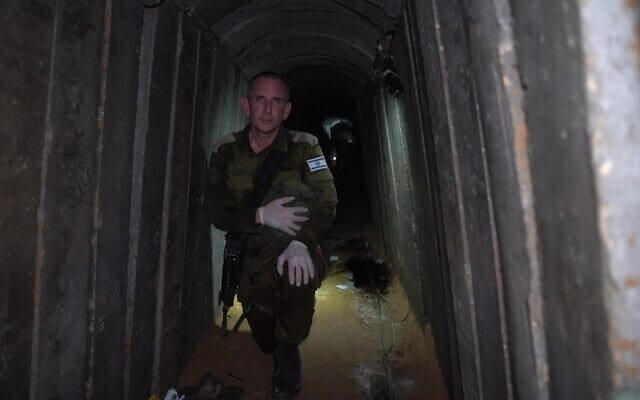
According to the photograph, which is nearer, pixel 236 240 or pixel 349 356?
pixel 236 240

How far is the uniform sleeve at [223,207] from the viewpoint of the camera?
9.62 feet

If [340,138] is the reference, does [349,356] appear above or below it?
below

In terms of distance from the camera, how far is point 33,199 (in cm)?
145

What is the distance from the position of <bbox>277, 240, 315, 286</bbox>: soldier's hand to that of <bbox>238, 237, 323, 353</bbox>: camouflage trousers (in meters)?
0.12

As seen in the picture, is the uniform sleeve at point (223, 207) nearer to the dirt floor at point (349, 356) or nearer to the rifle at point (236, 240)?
the rifle at point (236, 240)

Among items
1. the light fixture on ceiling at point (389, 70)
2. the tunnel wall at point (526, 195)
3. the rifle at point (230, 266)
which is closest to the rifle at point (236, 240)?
the rifle at point (230, 266)

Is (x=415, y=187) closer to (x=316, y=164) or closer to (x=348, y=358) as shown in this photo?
(x=316, y=164)

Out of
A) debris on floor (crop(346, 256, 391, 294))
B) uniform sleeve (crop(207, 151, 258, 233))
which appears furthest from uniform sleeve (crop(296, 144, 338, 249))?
debris on floor (crop(346, 256, 391, 294))

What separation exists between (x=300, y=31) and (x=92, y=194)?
354 cm

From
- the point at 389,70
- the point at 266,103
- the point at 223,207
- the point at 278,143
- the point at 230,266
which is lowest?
the point at 230,266

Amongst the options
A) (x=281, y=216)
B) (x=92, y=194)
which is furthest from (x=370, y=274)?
(x=92, y=194)

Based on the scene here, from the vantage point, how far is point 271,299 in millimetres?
3080

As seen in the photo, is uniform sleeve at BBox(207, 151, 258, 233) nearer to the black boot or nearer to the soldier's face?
the soldier's face

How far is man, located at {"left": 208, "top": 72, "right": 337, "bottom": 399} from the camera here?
287cm
